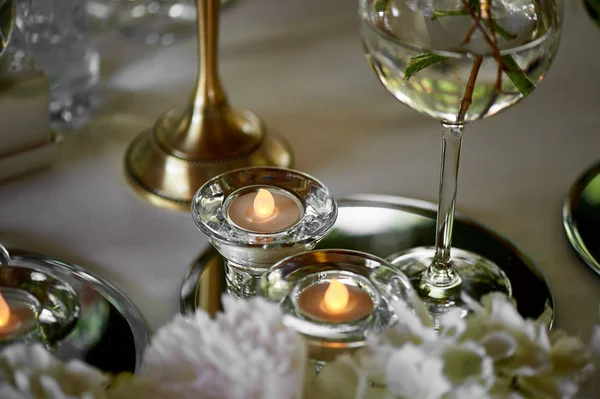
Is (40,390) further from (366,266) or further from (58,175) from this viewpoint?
(58,175)

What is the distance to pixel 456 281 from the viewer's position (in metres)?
0.64

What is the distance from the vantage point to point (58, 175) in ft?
2.48

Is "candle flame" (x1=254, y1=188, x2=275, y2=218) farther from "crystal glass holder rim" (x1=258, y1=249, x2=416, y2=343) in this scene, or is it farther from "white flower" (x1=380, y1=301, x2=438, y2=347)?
"white flower" (x1=380, y1=301, x2=438, y2=347)

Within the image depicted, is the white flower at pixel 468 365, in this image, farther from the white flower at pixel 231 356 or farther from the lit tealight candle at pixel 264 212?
the lit tealight candle at pixel 264 212

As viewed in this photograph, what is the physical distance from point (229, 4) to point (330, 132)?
0.29 m

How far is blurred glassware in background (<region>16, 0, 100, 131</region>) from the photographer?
829mm

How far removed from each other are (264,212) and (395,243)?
135 mm

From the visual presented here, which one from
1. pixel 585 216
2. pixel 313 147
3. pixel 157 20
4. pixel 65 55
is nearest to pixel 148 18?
pixel 157 20

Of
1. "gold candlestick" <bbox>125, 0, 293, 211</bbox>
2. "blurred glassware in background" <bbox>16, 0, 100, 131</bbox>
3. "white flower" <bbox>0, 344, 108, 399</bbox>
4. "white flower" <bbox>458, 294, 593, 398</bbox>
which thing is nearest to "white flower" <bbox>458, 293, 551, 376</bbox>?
"white flower" <bbox>458, 294, 593, 398</bbox>

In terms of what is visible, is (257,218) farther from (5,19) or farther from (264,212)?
(5,19)

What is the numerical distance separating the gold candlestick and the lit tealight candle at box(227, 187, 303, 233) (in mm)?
129

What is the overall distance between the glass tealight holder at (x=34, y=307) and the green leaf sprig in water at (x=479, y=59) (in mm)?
252

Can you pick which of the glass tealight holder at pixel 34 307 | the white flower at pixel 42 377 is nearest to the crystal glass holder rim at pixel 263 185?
the glass tealight holder at pixel 34 307

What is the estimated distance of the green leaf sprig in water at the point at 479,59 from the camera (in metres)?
0.51
